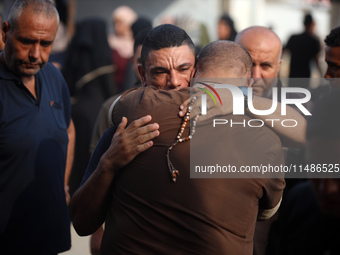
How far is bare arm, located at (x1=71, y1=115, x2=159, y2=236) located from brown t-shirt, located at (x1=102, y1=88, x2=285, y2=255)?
0.05m

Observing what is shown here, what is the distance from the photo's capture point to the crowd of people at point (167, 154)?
72.5 inches

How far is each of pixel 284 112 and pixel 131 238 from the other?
0.90 metres

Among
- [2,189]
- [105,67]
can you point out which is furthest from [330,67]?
[105,67]

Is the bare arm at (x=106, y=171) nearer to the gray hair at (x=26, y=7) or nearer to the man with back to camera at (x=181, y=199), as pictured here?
the man with back to camera at (x=181, y=199)

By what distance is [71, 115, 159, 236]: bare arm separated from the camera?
2.23 meters

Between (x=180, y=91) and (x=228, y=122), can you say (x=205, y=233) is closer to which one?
(x=228, y=122)

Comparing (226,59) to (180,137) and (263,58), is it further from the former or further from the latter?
(263,58)

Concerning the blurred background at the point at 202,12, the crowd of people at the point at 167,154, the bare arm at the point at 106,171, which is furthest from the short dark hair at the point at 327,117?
the blurred background at the point at 202,12

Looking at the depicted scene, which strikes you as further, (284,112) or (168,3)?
(168,3)

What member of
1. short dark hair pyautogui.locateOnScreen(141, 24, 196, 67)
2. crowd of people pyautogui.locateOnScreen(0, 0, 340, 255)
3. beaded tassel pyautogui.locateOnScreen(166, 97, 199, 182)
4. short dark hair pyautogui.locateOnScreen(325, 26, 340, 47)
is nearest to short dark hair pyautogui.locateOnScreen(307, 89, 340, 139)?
crowd of people pyautogui.locateOnScreen(0, 0, 340, 255)

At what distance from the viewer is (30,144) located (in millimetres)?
3203

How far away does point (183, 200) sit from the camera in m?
2.17

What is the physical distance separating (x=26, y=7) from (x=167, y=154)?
163 cm

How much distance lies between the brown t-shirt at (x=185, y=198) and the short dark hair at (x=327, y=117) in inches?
19.8
